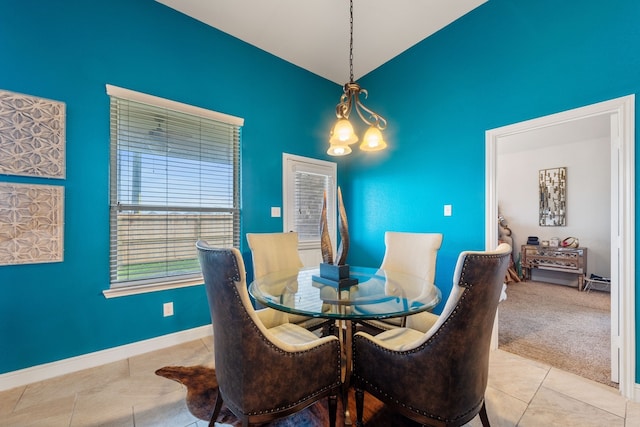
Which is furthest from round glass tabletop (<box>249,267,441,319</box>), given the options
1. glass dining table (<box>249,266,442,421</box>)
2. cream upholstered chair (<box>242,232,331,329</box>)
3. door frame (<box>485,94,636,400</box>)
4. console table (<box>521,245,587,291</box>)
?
console table (<box>521,245,587,291</box>)

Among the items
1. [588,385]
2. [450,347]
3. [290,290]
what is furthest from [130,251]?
[588,385]

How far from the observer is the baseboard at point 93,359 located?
1846 mm

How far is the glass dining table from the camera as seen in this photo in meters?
1.31

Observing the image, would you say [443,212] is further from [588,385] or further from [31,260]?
[31,260]

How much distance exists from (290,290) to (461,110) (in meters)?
2.42

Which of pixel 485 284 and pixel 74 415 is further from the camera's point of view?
Result: pixel 74 415

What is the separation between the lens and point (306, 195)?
3549 mm

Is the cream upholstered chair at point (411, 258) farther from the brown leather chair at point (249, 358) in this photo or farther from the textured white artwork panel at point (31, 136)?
the textured white artwork panel at point (31, 136)

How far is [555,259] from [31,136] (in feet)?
23.3

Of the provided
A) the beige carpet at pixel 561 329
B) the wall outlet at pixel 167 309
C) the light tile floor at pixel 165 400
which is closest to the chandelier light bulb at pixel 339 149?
the light tile floor at pixel 165 400

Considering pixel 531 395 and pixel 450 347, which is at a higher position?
pixel 450 347

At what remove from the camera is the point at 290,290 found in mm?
1716

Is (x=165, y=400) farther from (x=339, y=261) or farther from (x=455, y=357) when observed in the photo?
(x=455, y=357)

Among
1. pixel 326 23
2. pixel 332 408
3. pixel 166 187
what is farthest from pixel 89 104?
pixel 332 408
